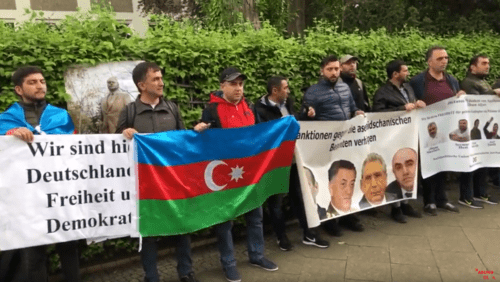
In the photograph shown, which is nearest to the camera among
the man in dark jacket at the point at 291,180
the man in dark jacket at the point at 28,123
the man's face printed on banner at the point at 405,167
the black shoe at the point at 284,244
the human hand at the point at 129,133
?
the man in dark jacket at the point at 28,123

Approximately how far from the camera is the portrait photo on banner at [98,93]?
4.46m

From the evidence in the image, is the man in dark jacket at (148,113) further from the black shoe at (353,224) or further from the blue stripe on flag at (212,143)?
the black shoe at (353,224)

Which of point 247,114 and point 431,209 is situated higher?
point 247,114

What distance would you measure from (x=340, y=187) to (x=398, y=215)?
1.23m

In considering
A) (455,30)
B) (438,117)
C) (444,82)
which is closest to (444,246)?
(438,117)

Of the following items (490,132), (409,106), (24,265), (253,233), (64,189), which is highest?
(409,106)

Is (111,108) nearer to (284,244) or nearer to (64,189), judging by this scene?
(64,189)

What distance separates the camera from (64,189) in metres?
3.71

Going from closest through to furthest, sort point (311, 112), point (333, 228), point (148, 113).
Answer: point (148, 113) < point (311, 112) < point (333, 228)

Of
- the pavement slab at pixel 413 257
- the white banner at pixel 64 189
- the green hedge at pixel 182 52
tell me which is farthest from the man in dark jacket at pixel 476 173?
the white banner at pixel 64 189

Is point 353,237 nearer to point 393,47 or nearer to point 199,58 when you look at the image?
point 199,58

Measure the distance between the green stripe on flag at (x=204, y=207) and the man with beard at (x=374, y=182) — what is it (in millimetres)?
1248

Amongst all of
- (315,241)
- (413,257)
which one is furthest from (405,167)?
(315,241)

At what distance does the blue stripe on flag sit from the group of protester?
0.35 feet
